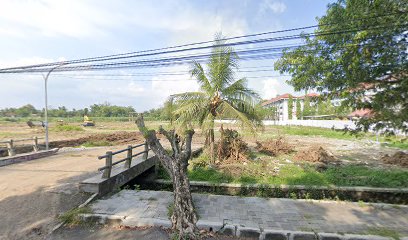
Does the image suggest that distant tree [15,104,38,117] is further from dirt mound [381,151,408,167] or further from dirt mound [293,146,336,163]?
dirt mound [381,151,408,167]

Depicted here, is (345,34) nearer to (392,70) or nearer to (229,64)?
(392,70)

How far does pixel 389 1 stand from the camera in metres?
5.32

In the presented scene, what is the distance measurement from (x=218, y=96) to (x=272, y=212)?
5.81m

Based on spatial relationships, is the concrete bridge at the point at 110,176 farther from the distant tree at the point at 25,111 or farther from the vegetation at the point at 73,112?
the distant tree at the point at 25,111

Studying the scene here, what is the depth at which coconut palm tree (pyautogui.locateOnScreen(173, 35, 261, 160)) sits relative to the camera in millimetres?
10086

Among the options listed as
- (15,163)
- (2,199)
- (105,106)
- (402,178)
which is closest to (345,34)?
(402,178)

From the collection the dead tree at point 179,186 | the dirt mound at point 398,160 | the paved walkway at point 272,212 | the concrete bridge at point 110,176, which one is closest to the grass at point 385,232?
the paved walkway at point 272,212

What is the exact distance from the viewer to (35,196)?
6176 millimetres

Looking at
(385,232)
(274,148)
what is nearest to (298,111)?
(274,148)

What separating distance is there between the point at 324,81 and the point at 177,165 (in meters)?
4.05

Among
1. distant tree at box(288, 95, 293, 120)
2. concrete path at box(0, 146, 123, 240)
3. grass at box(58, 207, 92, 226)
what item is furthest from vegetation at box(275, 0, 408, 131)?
distant tree at box(288, 95, 293, 120)

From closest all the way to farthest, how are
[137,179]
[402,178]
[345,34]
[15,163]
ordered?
1. [345,34]
2. [402,178]
3. [137,179]
4. [15,163]

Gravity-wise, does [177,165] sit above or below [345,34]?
below

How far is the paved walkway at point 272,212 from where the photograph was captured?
4969 millimetres
